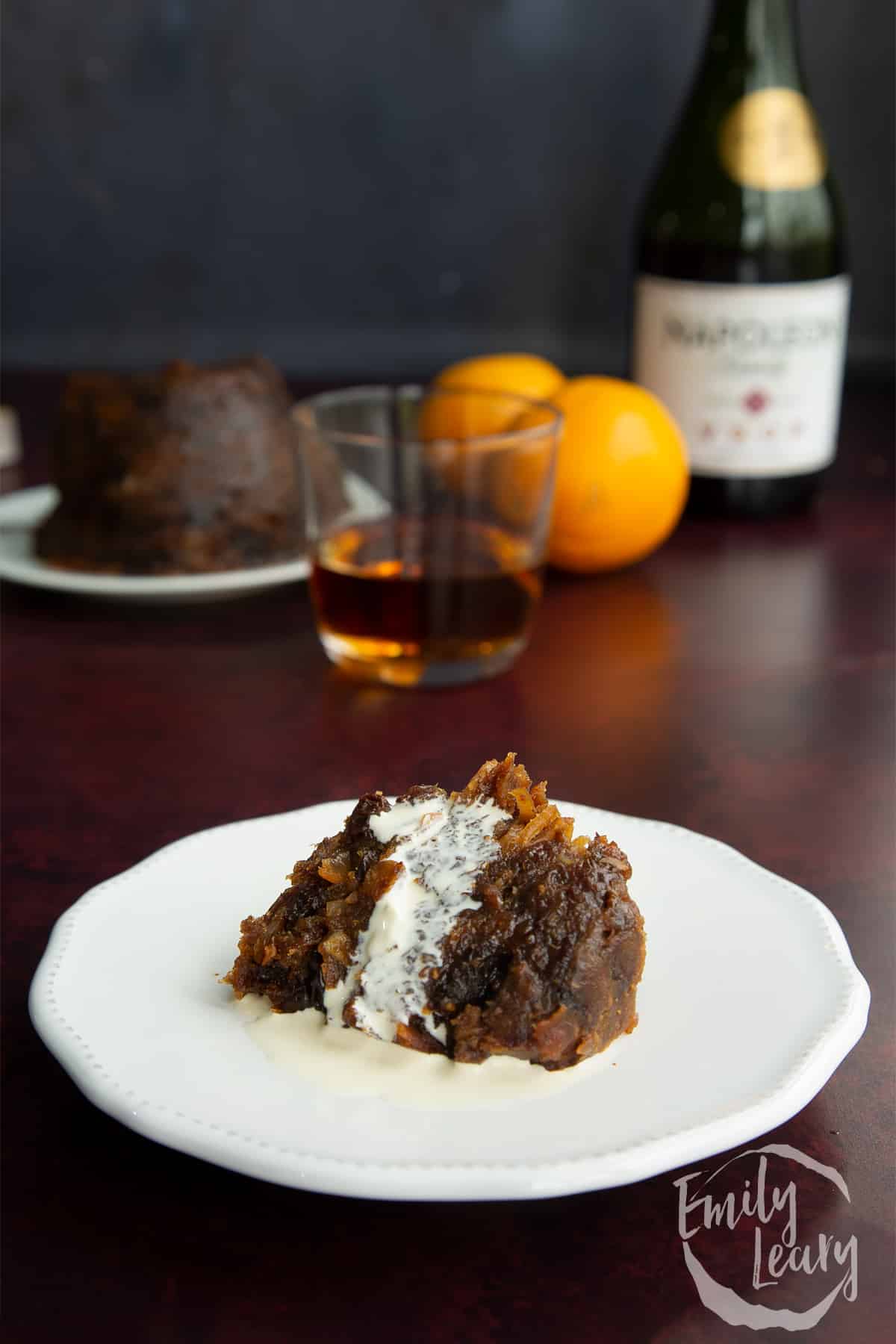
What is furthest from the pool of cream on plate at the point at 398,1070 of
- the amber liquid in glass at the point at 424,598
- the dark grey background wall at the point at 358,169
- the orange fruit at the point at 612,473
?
the dark grey background wall at the point at 358,169

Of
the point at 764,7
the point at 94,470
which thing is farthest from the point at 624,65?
the point at 94,470

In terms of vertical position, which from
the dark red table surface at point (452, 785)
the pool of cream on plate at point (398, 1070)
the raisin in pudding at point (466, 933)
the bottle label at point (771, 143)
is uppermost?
the bottle label at point (771, 143)

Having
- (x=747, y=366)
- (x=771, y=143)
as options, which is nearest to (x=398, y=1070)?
(x=747, y=366)

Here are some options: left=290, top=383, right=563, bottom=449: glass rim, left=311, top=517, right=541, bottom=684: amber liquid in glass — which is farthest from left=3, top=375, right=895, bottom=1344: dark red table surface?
left=290, top=383, right=563, bottom=449: glass rim

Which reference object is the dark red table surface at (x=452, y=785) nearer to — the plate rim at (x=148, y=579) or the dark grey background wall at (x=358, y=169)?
the plate rim at (x=148, y=579)

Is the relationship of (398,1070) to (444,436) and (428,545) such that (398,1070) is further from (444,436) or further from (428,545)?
(444,436)

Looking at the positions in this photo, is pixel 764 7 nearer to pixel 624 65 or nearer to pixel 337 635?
pixel 624 65

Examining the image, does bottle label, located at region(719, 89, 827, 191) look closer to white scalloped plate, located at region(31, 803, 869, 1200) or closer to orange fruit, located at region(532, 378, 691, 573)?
orange fruit, located at region(532, 378, 691, 573)

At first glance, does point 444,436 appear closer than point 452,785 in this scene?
No
